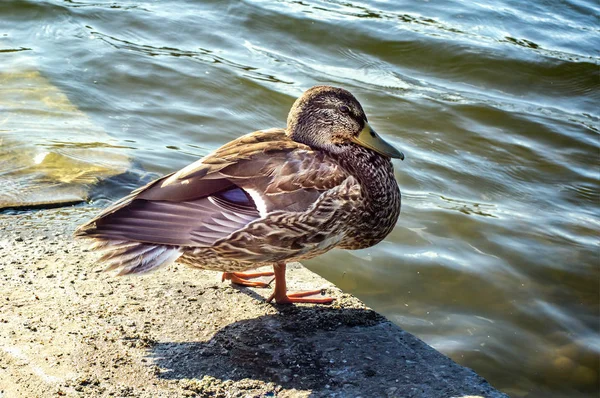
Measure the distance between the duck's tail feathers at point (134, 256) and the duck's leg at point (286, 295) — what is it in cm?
54

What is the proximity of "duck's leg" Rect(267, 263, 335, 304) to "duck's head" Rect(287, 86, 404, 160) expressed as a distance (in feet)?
2.06

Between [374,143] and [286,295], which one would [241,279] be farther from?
[374,143]

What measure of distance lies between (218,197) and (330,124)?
2.53 feet

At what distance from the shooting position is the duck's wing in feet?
10.2

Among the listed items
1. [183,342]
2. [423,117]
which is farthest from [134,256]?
[423,117]

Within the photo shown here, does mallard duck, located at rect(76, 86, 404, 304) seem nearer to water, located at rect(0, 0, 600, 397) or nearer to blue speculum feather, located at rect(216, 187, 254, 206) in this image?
blue speculum feather, located at rect(216, 187, 254, 206)

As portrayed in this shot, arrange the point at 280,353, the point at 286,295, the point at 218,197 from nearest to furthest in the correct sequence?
the point at 280,353, the point at 218,197, the point at 286,295

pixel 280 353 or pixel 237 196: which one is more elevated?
pixel 237 196

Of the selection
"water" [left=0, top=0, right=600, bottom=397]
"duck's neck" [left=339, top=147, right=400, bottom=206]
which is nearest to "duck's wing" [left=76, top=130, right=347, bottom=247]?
"duck's neck" [left=339, top=147, right=400, bottom=206]

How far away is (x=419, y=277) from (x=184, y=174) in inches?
82.5

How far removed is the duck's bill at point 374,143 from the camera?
3.78 m

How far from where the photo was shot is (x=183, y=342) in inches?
123

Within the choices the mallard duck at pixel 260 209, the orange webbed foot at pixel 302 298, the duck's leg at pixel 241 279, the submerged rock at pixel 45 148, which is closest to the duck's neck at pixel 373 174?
the mallard duck at pixel 260 209

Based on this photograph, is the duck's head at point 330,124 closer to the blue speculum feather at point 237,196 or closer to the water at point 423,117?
the blue speculum feather at point 237,196
